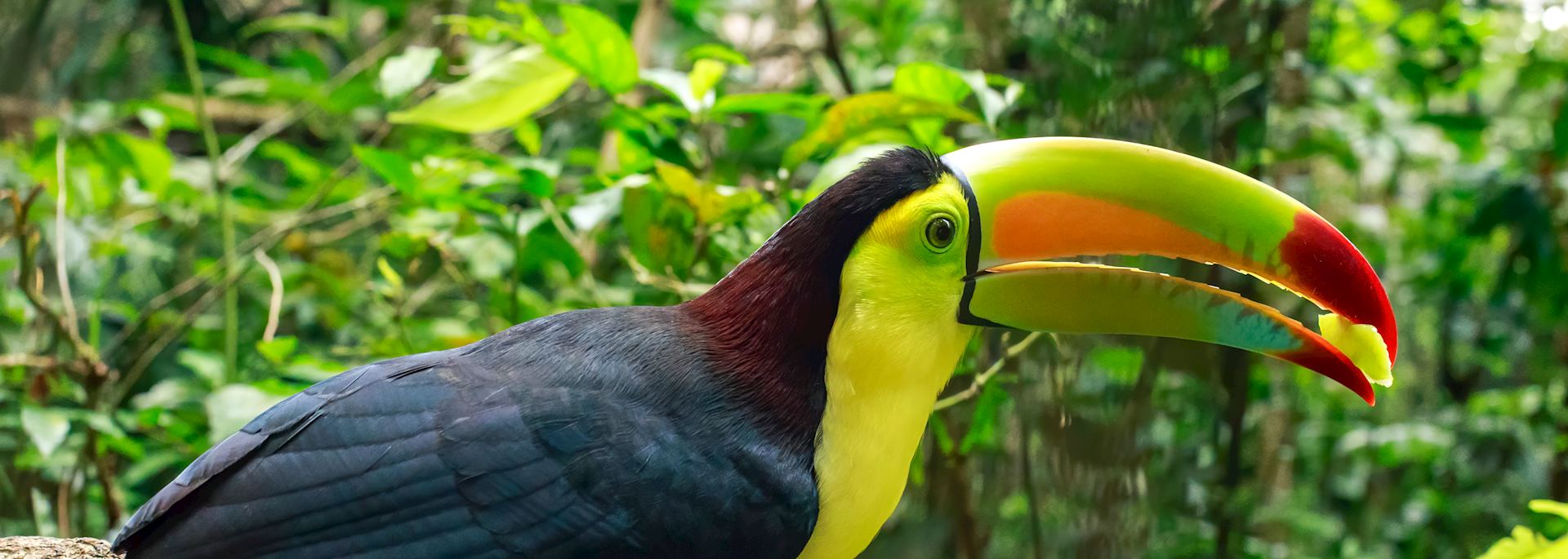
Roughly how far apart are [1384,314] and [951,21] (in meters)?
2.02

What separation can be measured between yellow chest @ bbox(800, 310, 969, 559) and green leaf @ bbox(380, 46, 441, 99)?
0.99 metres

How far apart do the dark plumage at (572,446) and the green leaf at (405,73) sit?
0.74 metres

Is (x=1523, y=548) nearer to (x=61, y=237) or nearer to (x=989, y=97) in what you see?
(x=989, y=97)

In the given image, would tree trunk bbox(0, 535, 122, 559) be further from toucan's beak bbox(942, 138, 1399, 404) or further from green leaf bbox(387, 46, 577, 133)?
toucan's beak bbox(942, 138, 1399, 404)

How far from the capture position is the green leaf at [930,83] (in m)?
1.65

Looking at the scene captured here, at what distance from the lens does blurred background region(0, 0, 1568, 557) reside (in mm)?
1568

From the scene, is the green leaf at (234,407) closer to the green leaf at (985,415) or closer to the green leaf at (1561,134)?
the green leaf at (985,415)

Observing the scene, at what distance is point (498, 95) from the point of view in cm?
162

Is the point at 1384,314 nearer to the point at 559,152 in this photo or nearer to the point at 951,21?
the point at 951,21

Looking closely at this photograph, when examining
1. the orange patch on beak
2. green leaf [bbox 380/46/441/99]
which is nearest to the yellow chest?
the orange patch on beak

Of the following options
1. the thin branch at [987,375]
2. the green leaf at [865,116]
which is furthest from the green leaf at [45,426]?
the thin branch at [987,375]

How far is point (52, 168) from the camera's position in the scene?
2266 millimetres

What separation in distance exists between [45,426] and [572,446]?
109 cm

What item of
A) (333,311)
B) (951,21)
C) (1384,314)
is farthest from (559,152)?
(1384,314)
